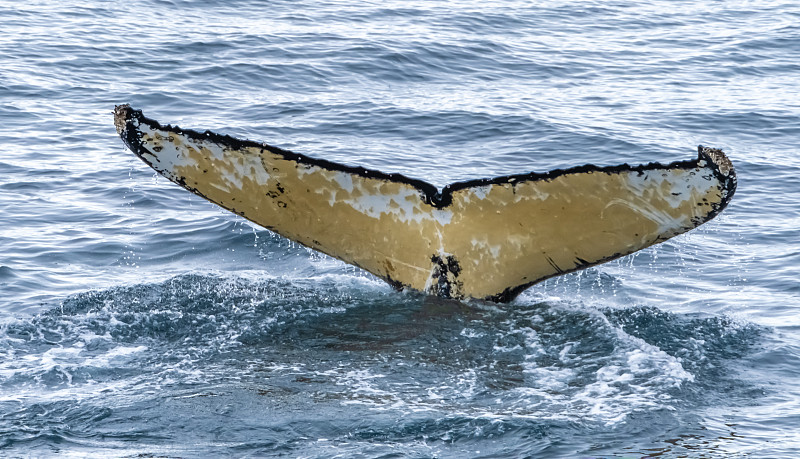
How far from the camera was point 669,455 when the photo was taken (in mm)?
5898

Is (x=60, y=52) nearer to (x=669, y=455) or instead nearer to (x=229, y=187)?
(x=229, y=187)

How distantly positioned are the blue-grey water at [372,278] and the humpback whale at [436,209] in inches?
19.6

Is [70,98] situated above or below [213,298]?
above

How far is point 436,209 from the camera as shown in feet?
22.9

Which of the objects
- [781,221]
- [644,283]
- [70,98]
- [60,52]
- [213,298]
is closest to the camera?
[213,298]

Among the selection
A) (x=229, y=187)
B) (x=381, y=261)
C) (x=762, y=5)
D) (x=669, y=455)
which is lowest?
(x=669, y=455)

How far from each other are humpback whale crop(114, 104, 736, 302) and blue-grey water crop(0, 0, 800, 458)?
50cm

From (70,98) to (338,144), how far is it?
4.58 meters

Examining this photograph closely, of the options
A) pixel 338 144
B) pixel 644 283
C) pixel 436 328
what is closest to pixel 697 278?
pixel 644 283

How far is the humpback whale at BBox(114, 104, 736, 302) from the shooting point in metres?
6.45

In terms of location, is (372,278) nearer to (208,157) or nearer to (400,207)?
(400,207)

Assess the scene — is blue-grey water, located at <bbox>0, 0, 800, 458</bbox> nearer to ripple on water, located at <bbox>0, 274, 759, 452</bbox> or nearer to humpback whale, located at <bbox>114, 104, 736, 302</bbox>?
ripple on water, located at <bbox>0, 274, 759, 452</bbox>

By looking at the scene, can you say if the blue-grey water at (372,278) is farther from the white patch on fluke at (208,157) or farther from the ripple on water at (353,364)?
the white patch on fluke at (208,157)

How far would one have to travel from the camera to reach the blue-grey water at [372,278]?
6.26 m
